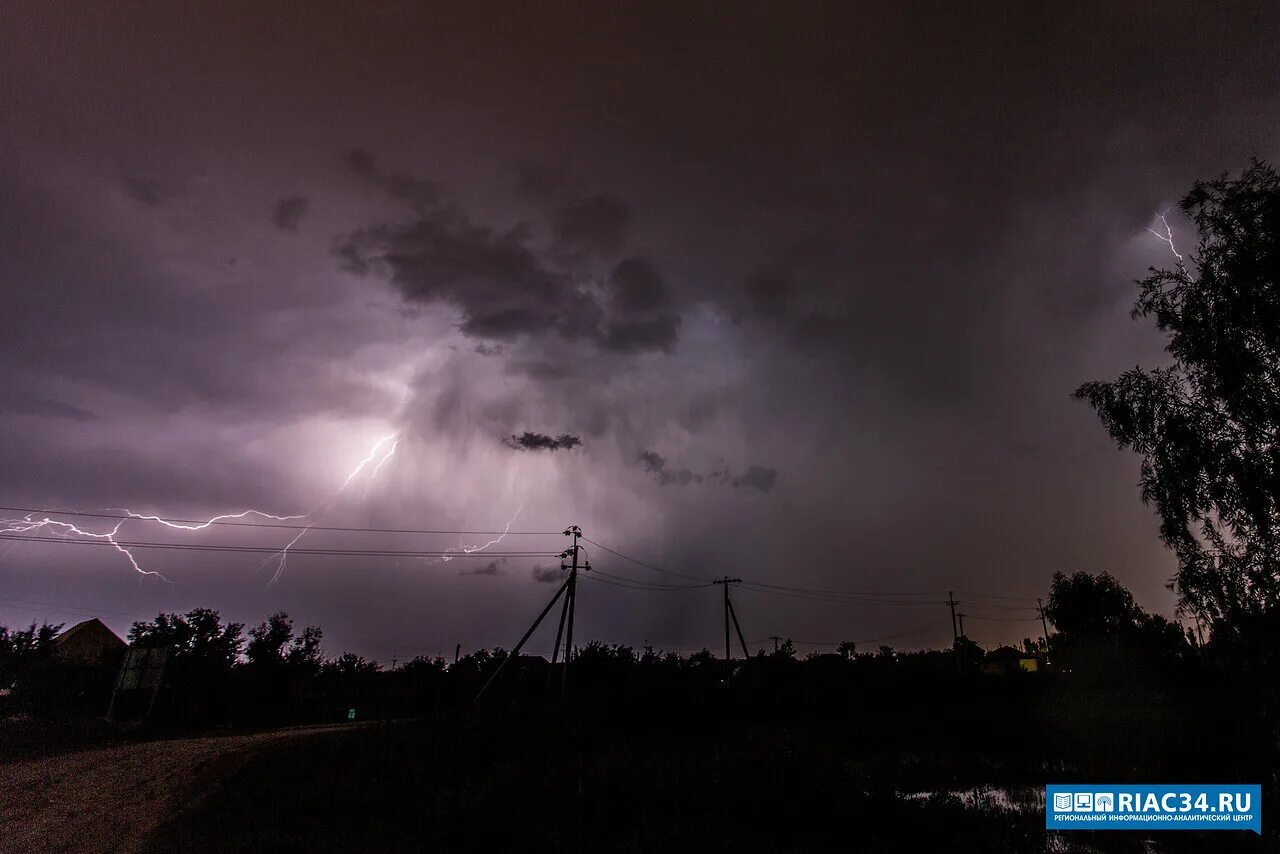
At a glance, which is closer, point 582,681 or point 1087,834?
point 1087,834

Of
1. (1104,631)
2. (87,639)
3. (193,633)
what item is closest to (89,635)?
(87,639)

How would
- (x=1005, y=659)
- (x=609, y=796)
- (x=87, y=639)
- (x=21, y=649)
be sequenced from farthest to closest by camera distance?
(x=1005, y=659) → (x=87, y=639) → (x=21, y=649) → (x=609, y=796)

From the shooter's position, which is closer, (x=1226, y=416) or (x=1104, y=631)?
(x=1226, y=416)

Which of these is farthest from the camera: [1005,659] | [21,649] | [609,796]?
[1005,659]

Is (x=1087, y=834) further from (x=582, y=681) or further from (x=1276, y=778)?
(x=582, y=681)

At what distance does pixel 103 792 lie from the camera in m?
14.2

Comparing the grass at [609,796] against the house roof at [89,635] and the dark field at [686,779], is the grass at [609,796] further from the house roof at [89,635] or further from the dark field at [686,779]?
the house roof at [89,635]

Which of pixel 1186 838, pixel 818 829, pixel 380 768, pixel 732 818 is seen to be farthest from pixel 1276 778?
pixel 380 768

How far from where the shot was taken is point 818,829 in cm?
1235

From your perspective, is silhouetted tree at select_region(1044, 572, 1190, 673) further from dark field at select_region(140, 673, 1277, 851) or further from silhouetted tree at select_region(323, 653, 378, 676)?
silhouetted tree at select_region(323, 653, 378, 676)

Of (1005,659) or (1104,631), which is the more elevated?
(1104,631)

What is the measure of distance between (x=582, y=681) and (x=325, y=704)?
50.3 feet

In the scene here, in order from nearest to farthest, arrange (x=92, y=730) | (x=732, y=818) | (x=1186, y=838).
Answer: (x=1186, y=838)
(x=732, y=818)
(x=92, y=730)

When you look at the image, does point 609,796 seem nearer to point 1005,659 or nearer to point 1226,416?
point 1226,416
